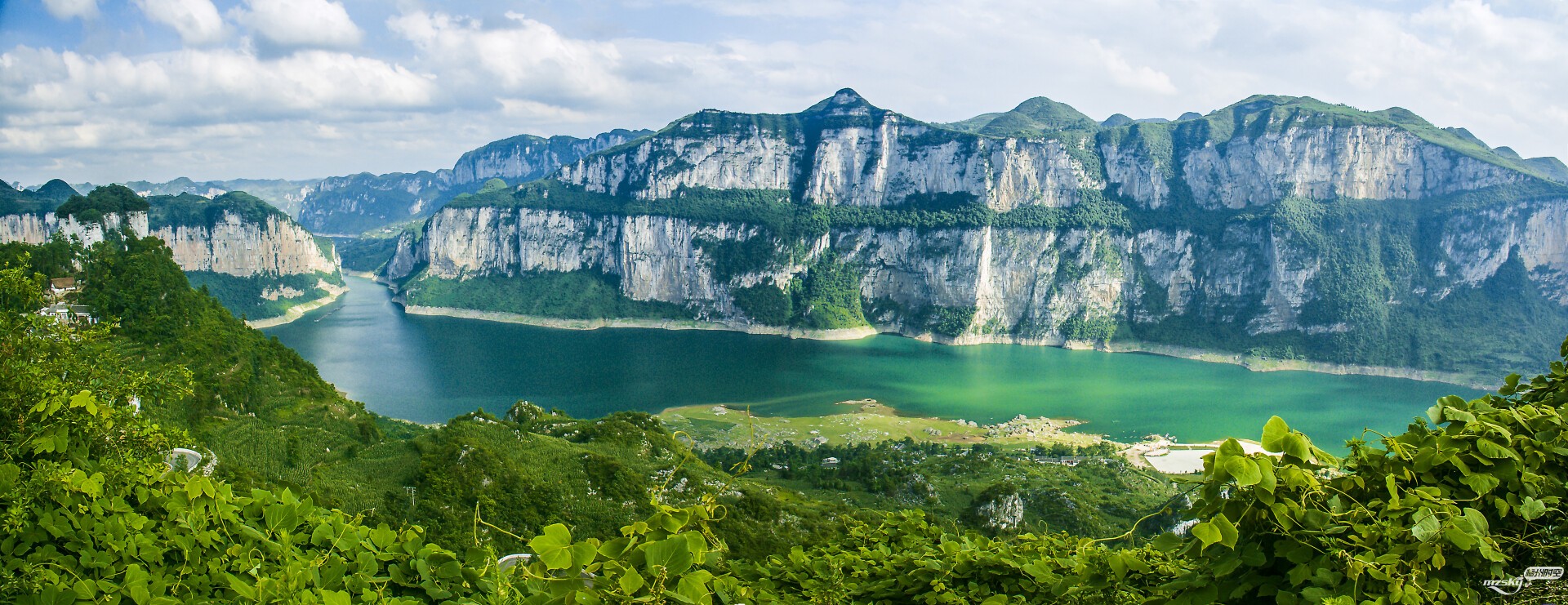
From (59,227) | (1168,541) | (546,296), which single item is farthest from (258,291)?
(1168,541)

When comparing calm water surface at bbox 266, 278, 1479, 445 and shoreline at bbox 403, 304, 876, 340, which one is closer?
calm water surface at bbox 266, 278, 1479, 445

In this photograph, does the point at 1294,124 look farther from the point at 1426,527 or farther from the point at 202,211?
the point at 202,211

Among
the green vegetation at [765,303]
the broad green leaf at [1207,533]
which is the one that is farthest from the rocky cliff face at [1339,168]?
the broad green leaf at [1207,533]

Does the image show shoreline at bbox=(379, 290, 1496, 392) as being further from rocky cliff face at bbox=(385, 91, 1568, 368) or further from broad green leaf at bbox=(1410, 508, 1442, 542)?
broad green leaf at bbox=(1410, 508, 1442, 542)

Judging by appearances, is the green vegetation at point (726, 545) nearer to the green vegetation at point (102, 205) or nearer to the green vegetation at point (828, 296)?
the green vegetation at point (102, 205)

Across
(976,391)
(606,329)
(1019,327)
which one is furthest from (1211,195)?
(606,329)

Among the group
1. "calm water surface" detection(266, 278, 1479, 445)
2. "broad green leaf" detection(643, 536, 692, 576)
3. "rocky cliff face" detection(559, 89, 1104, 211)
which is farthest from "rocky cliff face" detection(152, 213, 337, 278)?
"broad green leaf" detection(643, 536, 692, 576)
